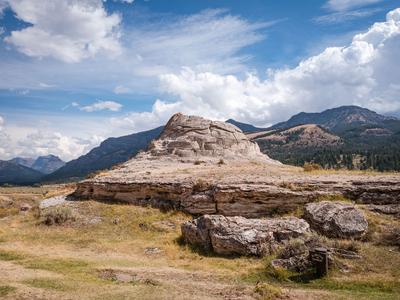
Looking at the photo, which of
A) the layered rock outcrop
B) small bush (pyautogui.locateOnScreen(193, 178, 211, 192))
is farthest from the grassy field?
the layered rock outcrop

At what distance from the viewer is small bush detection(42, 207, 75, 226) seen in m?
30.9

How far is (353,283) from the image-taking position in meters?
16.7

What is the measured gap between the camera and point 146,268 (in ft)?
66.2

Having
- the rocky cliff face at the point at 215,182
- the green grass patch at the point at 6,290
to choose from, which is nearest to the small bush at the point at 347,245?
the rocky cliff face at the point at 215,182

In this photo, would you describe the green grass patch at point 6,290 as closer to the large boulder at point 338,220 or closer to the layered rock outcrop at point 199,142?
the large boulder at point 338,220

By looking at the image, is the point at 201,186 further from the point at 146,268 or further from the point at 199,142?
the point at 199,142

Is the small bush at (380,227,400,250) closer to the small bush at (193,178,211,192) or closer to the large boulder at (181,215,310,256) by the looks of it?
the large boulder at (181,215,310,256)

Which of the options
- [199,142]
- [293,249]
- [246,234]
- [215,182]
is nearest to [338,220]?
[293,249]

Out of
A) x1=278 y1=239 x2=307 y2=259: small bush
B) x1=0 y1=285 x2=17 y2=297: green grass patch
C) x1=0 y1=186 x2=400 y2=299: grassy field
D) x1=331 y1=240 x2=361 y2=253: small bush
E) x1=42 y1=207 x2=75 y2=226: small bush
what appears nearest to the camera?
x1=0 y1=285 x2=17 y2=297: green grass patch

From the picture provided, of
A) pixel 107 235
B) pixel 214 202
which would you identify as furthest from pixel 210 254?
pixel 107 235

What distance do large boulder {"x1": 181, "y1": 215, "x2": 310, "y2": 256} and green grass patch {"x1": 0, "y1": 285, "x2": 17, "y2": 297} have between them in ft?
35.5

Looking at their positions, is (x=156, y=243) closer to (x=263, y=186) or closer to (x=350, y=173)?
(x=263, y=186)

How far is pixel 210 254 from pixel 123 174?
18.4 meters

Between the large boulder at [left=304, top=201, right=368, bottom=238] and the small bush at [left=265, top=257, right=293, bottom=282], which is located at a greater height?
the large boulder at [left=304, top=201, right=368, bottom=238]
